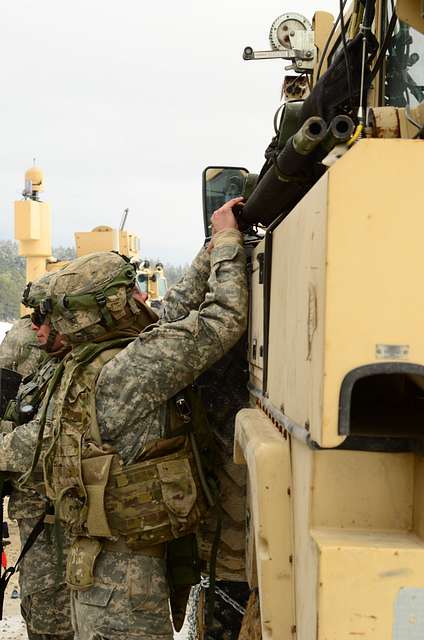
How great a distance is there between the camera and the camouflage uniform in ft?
8.30

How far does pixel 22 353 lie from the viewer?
196 inches

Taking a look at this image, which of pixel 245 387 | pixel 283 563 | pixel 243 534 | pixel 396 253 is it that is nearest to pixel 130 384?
pixel 245 387

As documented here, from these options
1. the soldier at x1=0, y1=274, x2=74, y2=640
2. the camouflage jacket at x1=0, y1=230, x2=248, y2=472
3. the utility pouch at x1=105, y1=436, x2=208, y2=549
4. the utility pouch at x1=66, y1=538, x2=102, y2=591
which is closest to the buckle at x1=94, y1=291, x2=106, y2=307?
the camouflage jacket at x1=0, y1=230, x2=248, y2=472

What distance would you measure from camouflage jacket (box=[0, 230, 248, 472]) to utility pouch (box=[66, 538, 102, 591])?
37 cm

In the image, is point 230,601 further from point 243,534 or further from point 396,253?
point 396,253

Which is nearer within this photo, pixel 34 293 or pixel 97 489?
pixel 97 489

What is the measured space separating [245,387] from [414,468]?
1670mm

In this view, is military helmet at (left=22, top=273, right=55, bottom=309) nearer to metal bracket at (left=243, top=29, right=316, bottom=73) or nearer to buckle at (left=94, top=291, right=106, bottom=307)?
buckle at (left=94, top=291, right=106, bottom=307)

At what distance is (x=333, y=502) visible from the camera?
4.42ft

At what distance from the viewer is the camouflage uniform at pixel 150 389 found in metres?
2.53

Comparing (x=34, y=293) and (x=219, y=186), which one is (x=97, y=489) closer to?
(x=219, y=186)

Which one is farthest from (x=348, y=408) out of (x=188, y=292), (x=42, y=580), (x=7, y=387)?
(x=7, y=387)

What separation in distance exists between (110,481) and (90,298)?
71cm

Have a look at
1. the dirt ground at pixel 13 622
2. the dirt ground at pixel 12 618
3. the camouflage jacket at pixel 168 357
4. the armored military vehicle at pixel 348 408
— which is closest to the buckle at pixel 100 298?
the camouflage jacket at pixel 168 357
